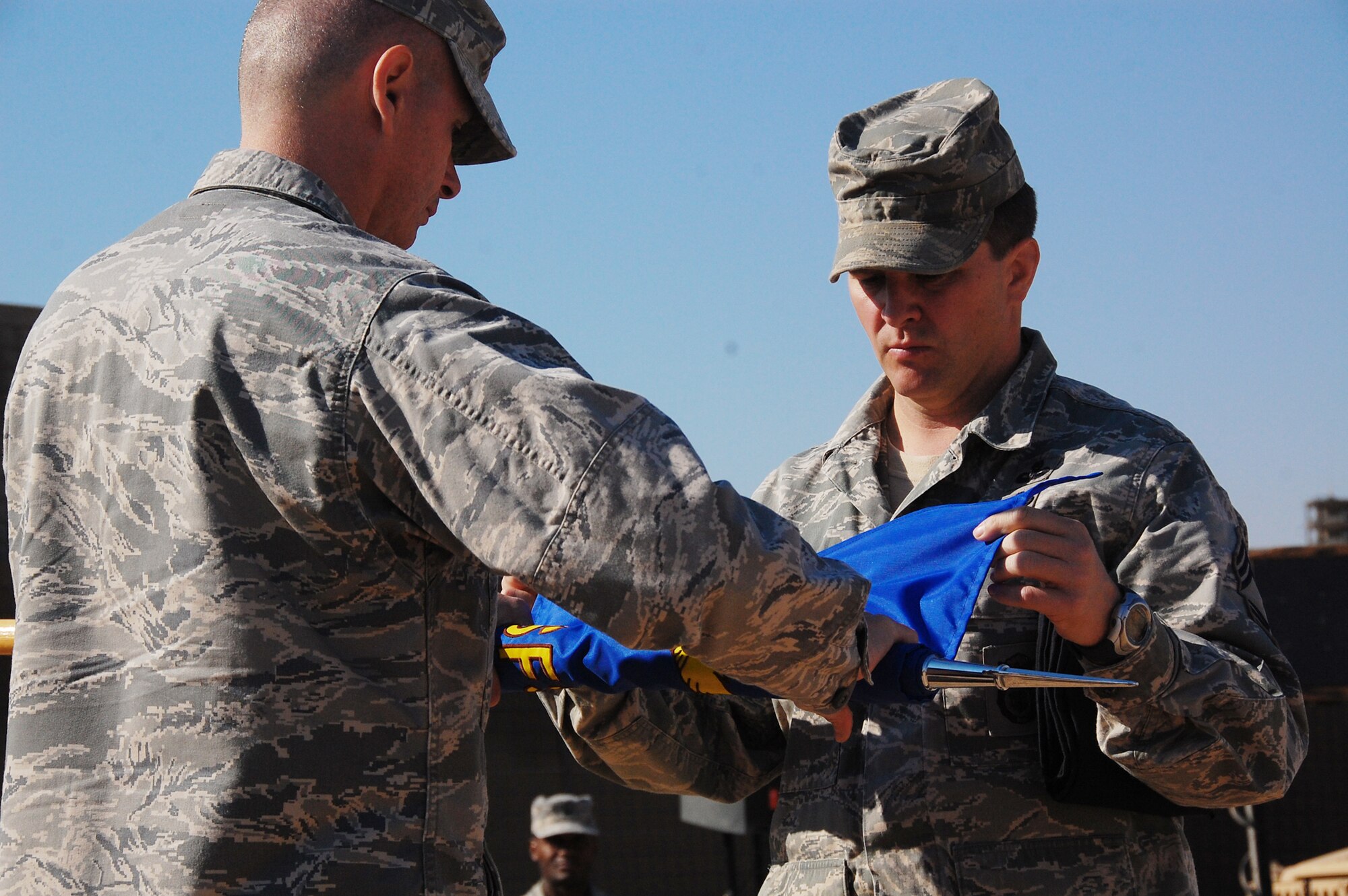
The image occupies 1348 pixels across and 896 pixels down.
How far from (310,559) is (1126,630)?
4.62 ft

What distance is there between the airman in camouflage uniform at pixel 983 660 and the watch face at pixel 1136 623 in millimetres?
16

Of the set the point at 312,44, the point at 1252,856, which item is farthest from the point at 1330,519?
the point at 312,44

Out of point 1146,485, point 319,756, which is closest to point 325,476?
→ point 319,756

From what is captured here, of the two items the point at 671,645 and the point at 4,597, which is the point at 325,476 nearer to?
the point at 671,645

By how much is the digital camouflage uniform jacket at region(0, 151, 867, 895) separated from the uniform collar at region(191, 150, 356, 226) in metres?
0.10

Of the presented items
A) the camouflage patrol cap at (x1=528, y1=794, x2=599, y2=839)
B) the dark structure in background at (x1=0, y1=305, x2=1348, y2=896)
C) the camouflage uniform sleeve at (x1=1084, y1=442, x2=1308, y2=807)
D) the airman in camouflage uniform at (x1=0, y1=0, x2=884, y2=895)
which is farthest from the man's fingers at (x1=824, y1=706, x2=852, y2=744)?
the dark structure in background at (x1=0, y1=305, x2=1348, y2=896)

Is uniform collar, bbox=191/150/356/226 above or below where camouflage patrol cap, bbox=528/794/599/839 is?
above

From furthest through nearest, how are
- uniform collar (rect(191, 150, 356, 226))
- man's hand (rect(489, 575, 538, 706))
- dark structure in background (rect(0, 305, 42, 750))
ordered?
dark structure in background (rect(0, 305, 42, 750)), man's hand (rect(489, 575, 538, 706)), uniform collar (rect(191, 150, 356, 226))

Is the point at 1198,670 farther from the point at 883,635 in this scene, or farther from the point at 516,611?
the point at 516,611

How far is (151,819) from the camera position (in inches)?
75.1

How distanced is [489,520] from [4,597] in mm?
4757

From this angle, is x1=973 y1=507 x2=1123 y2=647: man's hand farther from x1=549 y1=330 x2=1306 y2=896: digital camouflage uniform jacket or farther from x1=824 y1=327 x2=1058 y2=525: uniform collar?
x1=824 y1=327 x2=1058 y2=525: uniform collar

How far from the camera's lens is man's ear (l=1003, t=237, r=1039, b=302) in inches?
127

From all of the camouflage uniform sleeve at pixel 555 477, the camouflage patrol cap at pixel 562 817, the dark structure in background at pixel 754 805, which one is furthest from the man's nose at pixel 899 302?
the dark structure in background at pixel 754 805
